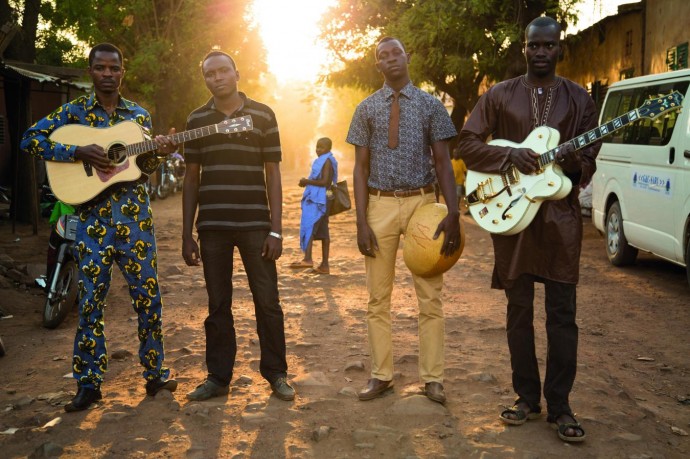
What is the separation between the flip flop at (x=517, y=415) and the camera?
4.34 meters

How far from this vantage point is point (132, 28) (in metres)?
28.4

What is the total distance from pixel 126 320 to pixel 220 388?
8.75 feet

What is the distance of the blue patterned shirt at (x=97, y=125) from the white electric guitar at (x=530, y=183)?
6.65ft

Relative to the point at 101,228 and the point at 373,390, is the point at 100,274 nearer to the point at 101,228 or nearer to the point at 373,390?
the point at 101,228

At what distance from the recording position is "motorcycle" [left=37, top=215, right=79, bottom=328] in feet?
22.7

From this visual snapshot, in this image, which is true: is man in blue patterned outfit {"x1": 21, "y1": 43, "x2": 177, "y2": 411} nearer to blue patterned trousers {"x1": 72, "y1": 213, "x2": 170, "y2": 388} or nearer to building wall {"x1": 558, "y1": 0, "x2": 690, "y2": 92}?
blue patterned trousers {"x1": 72, "y1": 213, "x2": 170, "y2": 388}

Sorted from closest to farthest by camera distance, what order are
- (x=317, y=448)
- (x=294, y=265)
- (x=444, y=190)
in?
1. (x=317, y=448)
2. (x=444, y=190)
3. (x=294, y=265)

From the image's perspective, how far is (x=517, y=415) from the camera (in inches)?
172

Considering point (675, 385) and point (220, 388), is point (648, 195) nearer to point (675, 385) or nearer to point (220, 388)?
point (675, 385)

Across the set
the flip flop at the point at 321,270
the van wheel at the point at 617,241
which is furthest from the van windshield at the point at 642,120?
the flip flop at the point at 321,270

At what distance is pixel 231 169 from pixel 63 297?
298cm

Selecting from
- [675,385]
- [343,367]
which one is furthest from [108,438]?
[675,385]

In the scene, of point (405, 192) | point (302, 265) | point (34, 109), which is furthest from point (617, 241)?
point (34, 109)

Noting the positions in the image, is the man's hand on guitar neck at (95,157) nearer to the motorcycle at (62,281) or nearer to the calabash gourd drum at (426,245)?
the calabash gourd drum at (426,245)
